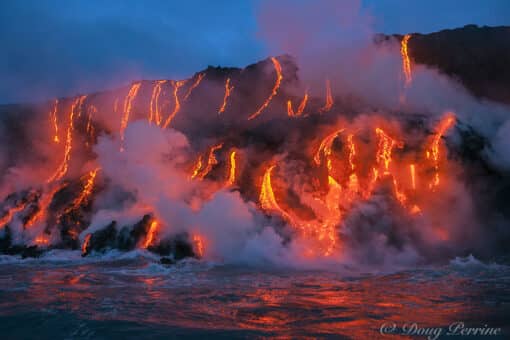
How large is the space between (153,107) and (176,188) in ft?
30.8

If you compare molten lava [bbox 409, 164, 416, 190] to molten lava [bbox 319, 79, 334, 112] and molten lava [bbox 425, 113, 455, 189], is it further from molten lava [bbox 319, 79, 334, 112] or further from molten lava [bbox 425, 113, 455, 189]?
molten lava [bbox 319, 79, 334, 112]

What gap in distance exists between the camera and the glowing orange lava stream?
2431 centimetres

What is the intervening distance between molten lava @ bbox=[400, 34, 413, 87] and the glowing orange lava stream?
17.3 metres

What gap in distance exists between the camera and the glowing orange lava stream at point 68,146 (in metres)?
24.3

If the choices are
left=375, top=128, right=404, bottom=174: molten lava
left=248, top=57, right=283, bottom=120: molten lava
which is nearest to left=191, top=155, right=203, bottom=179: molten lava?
left=248, top=57, right=283, bottom=120: molten lava

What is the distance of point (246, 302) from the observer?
8.19 meters

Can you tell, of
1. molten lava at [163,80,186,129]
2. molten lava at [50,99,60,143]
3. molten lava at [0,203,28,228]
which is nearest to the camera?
molten lava at [0,203,28,228]

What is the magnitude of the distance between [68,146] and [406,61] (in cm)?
1828

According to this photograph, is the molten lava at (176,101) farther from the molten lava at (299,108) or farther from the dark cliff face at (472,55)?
the dark cliff face at (472,55)

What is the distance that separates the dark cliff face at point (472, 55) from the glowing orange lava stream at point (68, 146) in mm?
17450

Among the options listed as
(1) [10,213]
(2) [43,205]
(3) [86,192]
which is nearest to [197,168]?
(3) [86,192]

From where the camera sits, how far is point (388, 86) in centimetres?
2027

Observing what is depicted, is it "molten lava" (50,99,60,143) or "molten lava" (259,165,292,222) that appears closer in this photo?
"molten lava" (259,165,292,222)

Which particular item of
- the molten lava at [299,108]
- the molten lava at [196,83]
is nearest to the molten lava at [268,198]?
the molten lava at [299,108]
